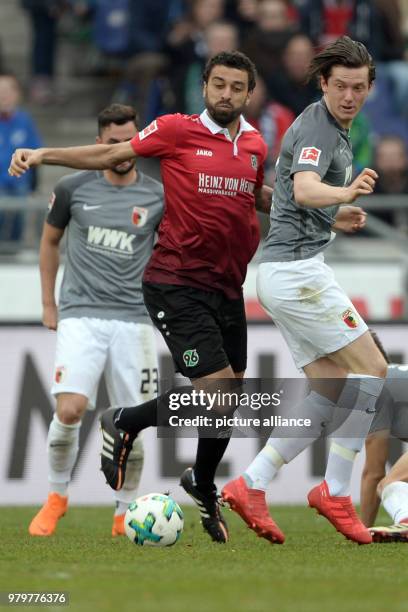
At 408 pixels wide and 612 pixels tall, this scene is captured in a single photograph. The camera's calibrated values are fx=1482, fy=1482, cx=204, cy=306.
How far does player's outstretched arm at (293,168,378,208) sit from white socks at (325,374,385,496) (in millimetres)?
1007

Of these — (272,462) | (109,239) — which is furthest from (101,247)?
(272,462)

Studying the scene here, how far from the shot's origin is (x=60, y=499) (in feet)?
30.2

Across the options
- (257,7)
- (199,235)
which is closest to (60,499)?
(199,235)

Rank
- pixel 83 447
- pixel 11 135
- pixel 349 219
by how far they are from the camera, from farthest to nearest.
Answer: pixel 11 135 < pixel 83 447 < pixel 349 219

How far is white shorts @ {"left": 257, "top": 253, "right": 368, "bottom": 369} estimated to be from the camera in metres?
7.64

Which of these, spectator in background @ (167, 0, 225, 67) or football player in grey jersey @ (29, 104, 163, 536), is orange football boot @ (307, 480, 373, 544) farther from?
spectator in background @ (167, 0, 225, 67)

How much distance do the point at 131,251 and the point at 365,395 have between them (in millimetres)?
2165

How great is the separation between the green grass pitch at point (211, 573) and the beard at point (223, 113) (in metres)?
2.28

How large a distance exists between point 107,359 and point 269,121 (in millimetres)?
6186

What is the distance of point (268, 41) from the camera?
15.9 meters

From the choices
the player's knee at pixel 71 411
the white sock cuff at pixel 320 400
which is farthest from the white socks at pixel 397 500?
the player's knee at pixel 71 411

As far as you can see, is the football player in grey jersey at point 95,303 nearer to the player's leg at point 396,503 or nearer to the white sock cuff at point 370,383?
the player's leg at point 396,503

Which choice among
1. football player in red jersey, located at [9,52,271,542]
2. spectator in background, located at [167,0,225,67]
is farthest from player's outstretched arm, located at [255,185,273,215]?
spectator in background, located at [167,0,225,67]

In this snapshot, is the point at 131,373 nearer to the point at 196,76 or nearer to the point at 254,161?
the point at 254,161
